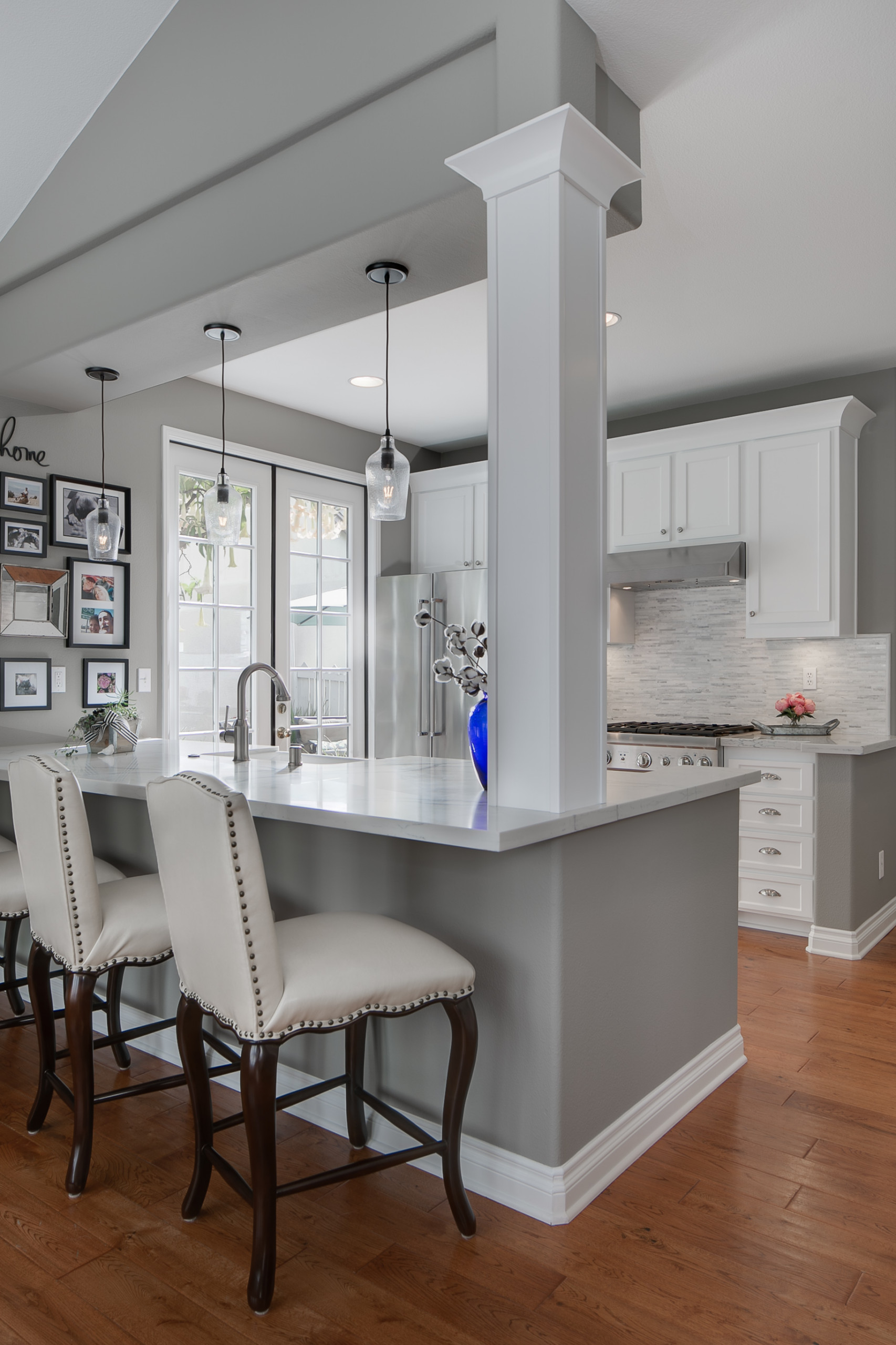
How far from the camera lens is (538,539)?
1867 millimetres

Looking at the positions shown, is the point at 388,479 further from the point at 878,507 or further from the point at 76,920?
the point at 878,507

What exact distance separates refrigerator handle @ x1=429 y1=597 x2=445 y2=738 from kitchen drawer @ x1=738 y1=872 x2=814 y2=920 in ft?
5.94

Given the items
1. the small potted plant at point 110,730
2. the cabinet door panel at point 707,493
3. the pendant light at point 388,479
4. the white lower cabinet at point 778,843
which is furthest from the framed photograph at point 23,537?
the white lower cabinet at point 778,843

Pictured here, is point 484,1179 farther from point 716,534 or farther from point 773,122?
point 716,534

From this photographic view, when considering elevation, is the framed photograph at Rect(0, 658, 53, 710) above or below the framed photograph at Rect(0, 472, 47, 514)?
below

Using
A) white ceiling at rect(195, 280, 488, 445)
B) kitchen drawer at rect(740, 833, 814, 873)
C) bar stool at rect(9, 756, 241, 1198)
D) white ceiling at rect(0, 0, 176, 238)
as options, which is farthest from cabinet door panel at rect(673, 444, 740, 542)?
bar stool at rect(9, 756, 241, 1198)

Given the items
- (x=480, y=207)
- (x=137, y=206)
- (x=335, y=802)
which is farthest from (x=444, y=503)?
(x=335, y=802)

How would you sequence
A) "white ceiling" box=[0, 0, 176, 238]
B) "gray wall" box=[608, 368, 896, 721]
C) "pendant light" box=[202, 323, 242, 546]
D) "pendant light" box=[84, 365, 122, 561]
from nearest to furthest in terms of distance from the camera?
"white ceiling" box=[0, 0, 176, 238] < "pendant light" box=[202, 323, 242, 546] < "pendant light" box=[84, 365, 122, 561] < "gray wall" box=[608, 368, 896, 721]

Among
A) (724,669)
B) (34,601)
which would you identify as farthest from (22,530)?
(724,669)

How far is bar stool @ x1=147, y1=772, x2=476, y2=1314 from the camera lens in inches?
62.9

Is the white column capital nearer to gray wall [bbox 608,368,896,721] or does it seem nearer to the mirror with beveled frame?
the mirror with beveled frame

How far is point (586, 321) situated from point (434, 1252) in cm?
192

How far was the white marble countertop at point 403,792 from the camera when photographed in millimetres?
1713

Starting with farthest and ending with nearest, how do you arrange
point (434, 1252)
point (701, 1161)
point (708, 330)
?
point (708, 330), point (701, 1161), point (434, 1252)
